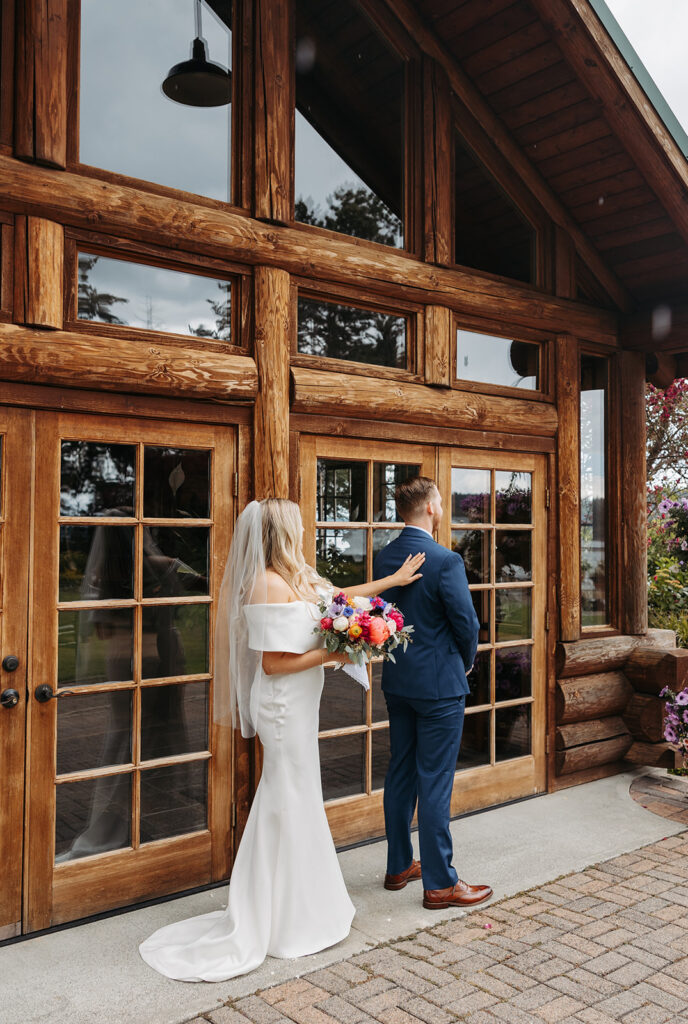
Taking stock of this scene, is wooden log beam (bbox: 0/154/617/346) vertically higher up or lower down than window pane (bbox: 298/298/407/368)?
higher up

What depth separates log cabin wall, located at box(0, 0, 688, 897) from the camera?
3568mm

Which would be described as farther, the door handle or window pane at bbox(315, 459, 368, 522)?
window pane at bbox(315, 459, 368, 522)

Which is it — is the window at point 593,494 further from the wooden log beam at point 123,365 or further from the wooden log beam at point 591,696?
the wooden log beam at point 123,365

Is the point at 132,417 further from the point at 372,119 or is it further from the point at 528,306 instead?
the point at 528,306

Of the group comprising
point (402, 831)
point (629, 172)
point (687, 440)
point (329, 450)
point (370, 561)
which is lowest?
point (402, 831)

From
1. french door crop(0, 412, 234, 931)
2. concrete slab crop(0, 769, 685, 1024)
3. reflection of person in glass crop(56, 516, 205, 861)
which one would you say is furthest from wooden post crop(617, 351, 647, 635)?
reflection of person in glass crop(56, 516, 205, 861)

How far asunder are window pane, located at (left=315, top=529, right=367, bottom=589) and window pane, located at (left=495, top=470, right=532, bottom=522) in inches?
45.0

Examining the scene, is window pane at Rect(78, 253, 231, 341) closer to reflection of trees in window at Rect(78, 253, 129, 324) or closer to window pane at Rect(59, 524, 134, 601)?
reflection of trees in window at Rect(78, 253, 129, 324)

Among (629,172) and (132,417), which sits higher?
(629,172)

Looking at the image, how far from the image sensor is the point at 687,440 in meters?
12.5

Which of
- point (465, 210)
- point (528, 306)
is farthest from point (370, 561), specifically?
point (465, 210)

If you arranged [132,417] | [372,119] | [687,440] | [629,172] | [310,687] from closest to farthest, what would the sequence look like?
[310,687] < [132,417] < [372,119] < [629,172] < [687,440]

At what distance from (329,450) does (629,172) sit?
2.68m

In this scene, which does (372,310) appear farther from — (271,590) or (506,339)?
(271,590)
